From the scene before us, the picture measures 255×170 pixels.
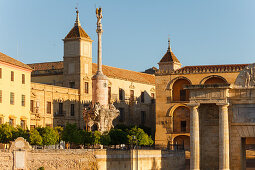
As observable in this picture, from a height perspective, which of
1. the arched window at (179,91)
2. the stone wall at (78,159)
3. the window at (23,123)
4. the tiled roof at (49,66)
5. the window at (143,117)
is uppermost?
the tiled roof at (49,66)

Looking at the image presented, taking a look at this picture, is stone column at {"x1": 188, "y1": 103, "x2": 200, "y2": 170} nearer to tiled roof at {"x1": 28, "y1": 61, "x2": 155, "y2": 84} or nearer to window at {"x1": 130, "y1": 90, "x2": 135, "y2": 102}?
tiled roof at {"x1": 28, "y1": 61, "x2": 155, "y2": 84}

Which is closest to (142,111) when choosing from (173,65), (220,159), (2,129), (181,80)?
(173,65)

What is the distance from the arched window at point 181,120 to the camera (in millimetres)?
80375

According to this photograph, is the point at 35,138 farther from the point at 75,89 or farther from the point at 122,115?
the point at 122,115

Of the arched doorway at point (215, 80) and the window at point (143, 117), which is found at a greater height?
the arched doorway at point (215, 80)

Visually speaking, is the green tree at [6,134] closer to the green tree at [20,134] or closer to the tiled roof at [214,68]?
the green tree at [20,134]

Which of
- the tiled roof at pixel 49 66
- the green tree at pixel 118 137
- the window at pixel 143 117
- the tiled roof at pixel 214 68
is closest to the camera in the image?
the green tree at pixel 118 137

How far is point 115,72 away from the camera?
91.5 m

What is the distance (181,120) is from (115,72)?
15.5 m

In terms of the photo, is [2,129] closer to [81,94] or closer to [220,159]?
[220,159]

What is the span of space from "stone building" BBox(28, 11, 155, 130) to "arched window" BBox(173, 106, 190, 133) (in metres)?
10.9

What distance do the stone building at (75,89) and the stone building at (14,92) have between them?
17.7 feet

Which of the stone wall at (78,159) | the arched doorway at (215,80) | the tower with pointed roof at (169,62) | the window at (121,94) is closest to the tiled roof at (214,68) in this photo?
the arched doorway at (215,80)

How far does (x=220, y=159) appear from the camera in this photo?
47.0 m
